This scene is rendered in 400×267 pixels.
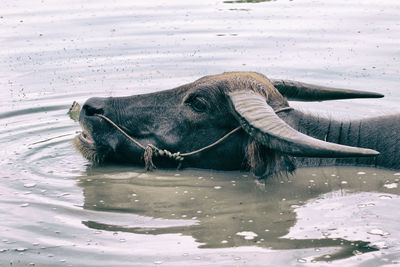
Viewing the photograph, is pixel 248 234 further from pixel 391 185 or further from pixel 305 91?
pixel 305 91

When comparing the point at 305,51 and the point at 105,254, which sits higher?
the point at 305,51

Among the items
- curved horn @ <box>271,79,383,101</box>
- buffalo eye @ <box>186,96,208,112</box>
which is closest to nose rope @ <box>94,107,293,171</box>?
buffalo eye @ <box>186,96,208,112</box>

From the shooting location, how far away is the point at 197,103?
7.41 meters

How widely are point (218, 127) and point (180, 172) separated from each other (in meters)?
0.60

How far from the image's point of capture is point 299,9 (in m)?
15.5

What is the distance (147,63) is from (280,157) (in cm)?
535

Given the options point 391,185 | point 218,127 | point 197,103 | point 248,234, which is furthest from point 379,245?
point 197,103

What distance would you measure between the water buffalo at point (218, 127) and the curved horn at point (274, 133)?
0.06 feet

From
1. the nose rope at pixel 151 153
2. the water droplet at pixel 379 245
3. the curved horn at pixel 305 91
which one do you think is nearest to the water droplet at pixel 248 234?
the water droplet at pixel 379 245

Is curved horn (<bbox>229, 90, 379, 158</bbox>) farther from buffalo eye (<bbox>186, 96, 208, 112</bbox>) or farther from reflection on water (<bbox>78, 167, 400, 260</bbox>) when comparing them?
reflection on water (<bbox>78, 167, 400, 260</bbox>)

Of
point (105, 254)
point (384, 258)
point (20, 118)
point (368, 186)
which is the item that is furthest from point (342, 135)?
point (20, 118)

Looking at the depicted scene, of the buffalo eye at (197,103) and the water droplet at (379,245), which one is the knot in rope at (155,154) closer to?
the buffalo eye at (197,103)

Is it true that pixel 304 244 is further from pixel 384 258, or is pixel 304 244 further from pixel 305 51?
pixel 305 51

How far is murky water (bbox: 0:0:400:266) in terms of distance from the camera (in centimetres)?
591
